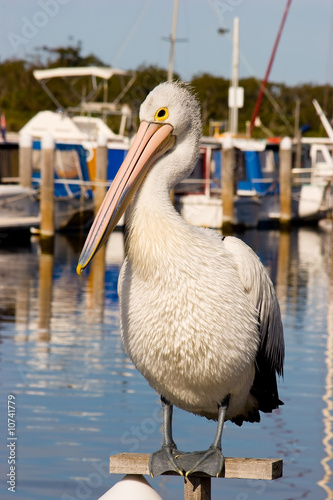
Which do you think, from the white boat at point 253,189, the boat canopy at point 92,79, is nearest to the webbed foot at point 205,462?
the white boat at point 253,189

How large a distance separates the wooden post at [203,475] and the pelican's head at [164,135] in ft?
3.07

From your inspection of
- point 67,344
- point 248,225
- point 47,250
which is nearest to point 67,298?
point 67,344

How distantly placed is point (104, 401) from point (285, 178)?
58.3ft

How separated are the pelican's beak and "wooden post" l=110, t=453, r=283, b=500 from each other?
706 millimetres

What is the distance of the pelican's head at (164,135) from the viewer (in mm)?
3438

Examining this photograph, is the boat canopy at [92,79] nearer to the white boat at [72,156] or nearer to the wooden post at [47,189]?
the white boat at [72,156]

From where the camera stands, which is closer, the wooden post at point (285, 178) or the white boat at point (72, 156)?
the white boat at point (72, 156)

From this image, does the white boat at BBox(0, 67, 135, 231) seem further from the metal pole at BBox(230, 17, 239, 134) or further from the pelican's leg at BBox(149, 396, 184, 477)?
the pelican's leg at BBox(149, 396, 184, 477)

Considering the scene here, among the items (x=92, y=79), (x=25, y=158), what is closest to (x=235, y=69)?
(x=92, y=79)

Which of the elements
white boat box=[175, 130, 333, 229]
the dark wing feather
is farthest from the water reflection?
white boat box=[175, 130, 333, 229]

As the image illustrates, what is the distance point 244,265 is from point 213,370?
0.44 m

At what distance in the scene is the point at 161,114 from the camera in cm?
360

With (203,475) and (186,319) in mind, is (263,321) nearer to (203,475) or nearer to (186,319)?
(186,319)

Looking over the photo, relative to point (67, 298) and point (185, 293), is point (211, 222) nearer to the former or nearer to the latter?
point (67, 298)
